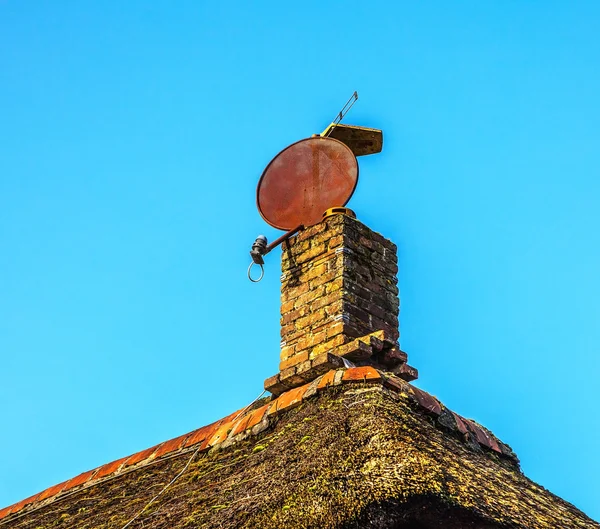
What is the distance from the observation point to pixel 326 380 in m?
5.84

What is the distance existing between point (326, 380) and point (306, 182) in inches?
91.2

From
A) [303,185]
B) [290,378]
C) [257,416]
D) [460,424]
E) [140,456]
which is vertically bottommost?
[460,424]

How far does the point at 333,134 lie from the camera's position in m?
8.34

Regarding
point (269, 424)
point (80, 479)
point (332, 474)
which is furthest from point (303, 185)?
point (332, 474)

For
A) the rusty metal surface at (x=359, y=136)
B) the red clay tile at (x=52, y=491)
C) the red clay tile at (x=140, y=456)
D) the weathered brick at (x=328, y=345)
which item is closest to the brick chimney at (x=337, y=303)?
the weathered brick at (x=328, y=345)

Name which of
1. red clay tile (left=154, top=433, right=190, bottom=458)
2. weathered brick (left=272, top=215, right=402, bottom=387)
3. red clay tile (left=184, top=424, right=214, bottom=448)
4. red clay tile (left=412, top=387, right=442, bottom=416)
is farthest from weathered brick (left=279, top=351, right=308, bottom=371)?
red clay tile (left=412, top=387, right=442, bottom=416)

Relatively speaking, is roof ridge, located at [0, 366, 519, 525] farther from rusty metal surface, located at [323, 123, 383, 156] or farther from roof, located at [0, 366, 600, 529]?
rusty metal surface, located at [323, 123, 383, 156]

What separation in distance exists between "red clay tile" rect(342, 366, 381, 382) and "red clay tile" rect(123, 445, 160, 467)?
6.53 feet

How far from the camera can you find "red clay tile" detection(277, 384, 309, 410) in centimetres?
596

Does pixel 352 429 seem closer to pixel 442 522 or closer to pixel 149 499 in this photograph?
pixel 442 522

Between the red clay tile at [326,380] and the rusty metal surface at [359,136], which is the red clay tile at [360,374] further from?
the rusty metal surface at [359,136]

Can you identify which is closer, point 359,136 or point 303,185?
point 303,185

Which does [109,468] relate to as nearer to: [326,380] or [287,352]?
[287,352]

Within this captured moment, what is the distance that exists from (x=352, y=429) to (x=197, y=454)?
1696 mm
